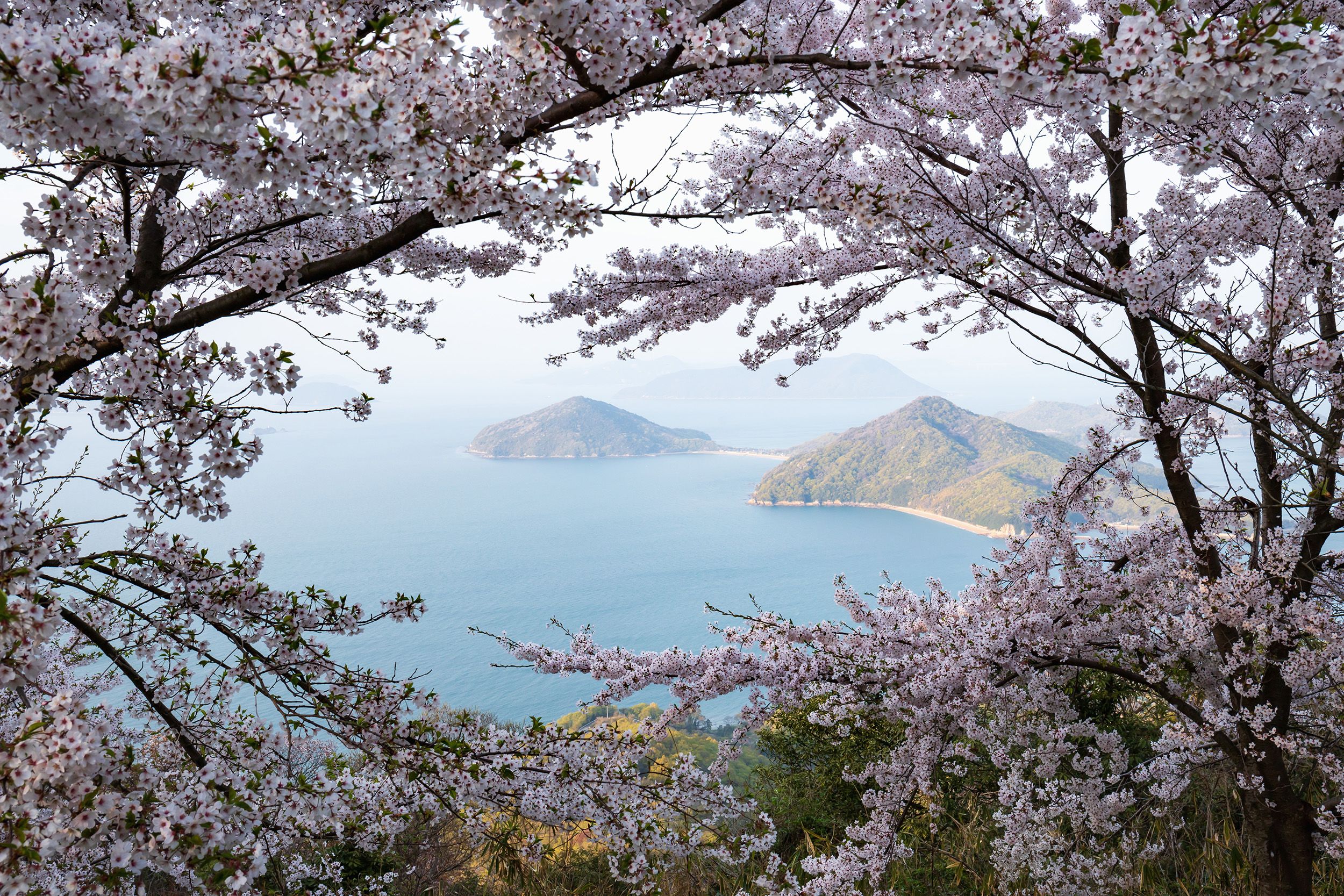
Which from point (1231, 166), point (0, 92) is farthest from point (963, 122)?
point (0, 92)

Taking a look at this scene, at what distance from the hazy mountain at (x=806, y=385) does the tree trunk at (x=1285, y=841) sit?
133 meters

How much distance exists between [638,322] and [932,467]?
47329mm

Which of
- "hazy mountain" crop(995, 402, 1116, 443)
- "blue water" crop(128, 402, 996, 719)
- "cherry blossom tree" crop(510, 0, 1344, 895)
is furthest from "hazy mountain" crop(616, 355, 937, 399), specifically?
"cherry blossom tree" crop(510, 0, 1344, 895)

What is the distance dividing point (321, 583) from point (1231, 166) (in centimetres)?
3993

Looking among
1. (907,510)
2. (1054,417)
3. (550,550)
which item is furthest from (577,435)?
(1054,417)

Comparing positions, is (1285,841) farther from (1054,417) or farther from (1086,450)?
(1054,417)

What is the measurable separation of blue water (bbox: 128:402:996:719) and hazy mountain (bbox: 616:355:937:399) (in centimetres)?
6871

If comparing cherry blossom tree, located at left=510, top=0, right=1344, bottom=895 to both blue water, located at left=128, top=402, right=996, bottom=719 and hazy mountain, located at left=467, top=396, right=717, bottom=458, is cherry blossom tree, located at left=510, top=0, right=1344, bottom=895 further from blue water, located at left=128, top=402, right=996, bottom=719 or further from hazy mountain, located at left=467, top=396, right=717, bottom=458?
hazy mountain, located at left=467, top=396, right=717, bottom=458

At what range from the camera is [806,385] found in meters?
135

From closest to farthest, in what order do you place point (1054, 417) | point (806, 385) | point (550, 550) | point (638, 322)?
point (638, 322)
point (550, 550)
point (1054, 417)
point (806, 385)

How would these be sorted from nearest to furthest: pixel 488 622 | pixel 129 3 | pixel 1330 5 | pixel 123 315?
pixel 123 315 → pixel 129 3 → pixel 1330 5 → pixel 488 622

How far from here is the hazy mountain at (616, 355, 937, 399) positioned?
144750 millimetres

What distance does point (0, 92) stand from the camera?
4.00 feet

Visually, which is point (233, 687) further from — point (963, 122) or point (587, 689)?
point (587, 689)
